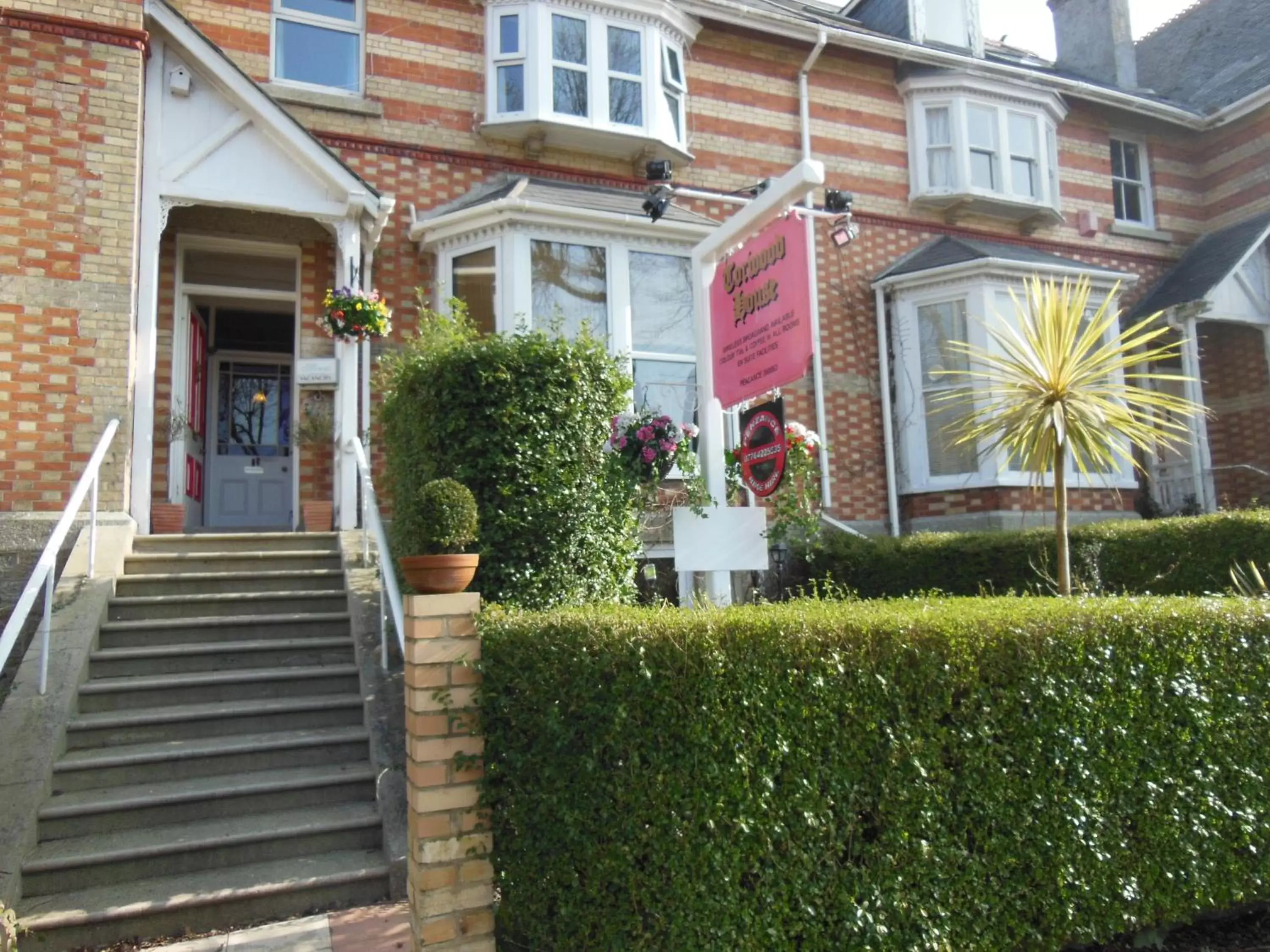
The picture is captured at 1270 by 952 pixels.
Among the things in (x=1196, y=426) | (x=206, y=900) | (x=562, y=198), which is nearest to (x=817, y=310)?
(x=562, y=198)

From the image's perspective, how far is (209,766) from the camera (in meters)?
5.04

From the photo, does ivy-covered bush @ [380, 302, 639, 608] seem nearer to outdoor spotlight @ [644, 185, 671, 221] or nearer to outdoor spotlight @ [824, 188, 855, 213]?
outdoor spotlight @ [644, 185, 671, 221]

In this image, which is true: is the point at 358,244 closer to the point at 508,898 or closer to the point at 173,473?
the point at 173,473

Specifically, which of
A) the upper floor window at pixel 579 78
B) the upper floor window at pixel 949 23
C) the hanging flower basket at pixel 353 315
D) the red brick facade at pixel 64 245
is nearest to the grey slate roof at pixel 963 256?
the upper floor window at pixel 579 78

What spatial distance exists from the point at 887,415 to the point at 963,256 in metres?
2.29

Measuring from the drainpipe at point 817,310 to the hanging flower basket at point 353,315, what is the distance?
17.5ft

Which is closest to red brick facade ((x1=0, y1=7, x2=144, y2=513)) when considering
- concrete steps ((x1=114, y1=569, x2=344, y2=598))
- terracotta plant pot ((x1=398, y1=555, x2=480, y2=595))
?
concrete steps ((x1=114, y1=569, x2=344, y2=598))

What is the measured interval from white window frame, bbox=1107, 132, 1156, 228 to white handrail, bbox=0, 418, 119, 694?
14.2 meters

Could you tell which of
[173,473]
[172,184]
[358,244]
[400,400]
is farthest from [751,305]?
[173,473]

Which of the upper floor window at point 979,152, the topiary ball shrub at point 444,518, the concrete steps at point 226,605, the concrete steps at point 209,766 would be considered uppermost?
the upper floor window at point 979,152

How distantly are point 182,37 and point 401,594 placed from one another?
569 centimetres

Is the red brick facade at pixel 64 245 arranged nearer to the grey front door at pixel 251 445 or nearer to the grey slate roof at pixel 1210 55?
the grey front door at pixel 251 445

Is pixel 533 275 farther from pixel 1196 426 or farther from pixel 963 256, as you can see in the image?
pixel 1196 426

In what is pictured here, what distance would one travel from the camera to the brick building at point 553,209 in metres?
7.25
